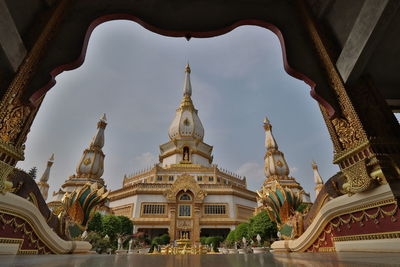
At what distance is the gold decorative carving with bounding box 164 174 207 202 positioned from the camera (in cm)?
2717

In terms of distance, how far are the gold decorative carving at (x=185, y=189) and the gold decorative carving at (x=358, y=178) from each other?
2477 centimetres

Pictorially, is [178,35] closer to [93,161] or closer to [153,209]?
[153,209]

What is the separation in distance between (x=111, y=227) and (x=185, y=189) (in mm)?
9388

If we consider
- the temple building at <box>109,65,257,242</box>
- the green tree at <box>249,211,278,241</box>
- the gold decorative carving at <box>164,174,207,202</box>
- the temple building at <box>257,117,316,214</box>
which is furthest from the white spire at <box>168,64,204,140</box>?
the green tree at <box>249,211,278,241</box>

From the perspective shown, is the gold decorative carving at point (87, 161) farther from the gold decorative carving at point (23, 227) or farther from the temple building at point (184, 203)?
the gold decorative carving at point (23, 227)

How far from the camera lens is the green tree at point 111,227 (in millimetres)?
21391

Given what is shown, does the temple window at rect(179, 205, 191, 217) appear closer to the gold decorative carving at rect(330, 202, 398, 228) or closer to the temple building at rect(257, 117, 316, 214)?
Answer: the temple building at rect(257, 117, 316, 214)

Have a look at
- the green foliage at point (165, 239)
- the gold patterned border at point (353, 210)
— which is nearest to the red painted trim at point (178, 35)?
the gold patterned border at point (353, 210)

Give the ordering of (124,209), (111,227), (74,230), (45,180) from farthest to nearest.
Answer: (45,180) → (124,209) → (111,227) → (74,230)

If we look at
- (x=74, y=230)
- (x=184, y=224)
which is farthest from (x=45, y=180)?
(x=74, y=230)

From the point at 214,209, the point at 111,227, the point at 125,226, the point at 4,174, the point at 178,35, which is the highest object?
the point at 214,209

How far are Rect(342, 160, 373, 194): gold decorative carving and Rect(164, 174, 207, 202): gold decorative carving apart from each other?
81.3ft

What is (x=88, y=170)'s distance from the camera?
2650cm

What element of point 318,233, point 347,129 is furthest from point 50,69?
point 318,233
